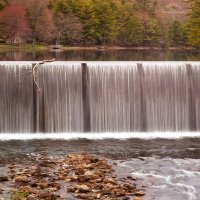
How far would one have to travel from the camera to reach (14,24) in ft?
192

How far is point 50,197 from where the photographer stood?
42.2ft

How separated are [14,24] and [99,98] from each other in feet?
129

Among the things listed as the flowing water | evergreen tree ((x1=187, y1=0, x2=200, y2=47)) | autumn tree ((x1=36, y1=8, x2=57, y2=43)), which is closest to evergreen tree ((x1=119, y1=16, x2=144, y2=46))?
autumn tree ((x1=36, y1=8, x2=57, y2=43))

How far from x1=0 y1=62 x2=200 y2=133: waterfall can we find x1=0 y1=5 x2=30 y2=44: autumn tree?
37.7 m

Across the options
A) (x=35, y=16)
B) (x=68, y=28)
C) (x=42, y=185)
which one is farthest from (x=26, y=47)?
(x=42, y=185)

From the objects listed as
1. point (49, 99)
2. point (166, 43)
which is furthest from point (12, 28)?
point (49, 99)

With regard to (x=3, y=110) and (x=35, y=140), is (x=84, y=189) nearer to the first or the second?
(x=35, y=140)

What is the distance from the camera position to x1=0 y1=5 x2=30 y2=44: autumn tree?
5838cm

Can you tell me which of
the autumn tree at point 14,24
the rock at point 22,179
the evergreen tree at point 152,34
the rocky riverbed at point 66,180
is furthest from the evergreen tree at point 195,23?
the rock at point 22,179

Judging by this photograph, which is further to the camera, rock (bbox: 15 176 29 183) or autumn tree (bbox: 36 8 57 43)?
autumn tree (bbox: 36 8 57 43)

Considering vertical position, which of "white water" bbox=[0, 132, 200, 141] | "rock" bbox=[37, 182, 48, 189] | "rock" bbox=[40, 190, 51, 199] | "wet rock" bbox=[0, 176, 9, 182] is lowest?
"rock" bbox=[40, 190, 51, 199]

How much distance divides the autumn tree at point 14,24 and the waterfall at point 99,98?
37747 millimetres

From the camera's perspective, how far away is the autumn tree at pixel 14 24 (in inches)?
2298

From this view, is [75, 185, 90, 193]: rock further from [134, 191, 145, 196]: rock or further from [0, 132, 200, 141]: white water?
[0, 132, 200, 141]: white water
